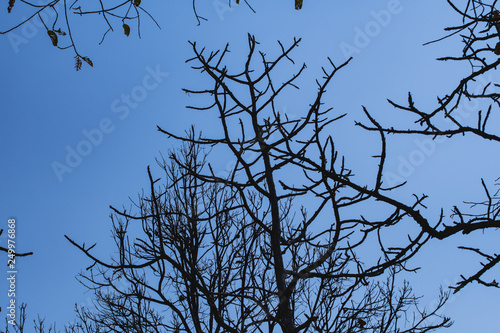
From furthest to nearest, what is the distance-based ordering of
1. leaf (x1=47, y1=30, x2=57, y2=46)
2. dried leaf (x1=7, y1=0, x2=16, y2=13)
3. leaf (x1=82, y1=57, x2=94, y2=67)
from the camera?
leaf (x1=82, y1=57, x2=94, y2=67) < leaf (x1=47, y1=30, x2=57, y2=46) < dried leaf (x1=7, y1=0, x2=16, y2=13)

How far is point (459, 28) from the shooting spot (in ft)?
6.77

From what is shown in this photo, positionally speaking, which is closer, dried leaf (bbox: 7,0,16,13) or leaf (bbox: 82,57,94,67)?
dried leaf (bbox: 7,0,16,13)

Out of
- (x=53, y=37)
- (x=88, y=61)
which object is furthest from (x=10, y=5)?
(x=88, y=61)

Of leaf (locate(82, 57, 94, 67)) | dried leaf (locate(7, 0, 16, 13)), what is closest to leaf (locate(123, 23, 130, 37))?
leaf (locate(82, 57, 94, 67))

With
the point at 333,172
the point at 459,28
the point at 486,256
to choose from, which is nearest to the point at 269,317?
the point at 333,172

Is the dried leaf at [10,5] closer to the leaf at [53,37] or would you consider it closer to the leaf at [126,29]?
the leaf at [53,37]

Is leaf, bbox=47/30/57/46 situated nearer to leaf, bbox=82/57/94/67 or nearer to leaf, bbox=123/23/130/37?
leaf, bbox=82/57/94/67

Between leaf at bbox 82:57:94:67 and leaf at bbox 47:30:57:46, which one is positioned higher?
leaf at bbox 82:57:94:67

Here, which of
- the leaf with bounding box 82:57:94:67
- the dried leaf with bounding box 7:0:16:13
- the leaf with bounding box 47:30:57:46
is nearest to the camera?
the dried leaf with bounding box 7:0:16:13

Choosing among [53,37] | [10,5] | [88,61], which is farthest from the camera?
[88,61]

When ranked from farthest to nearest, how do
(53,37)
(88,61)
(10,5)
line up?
(88,61), (53,37), (10,5)

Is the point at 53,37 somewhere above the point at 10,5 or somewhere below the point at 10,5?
above

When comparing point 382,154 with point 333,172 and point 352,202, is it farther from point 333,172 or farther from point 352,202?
point 352,202

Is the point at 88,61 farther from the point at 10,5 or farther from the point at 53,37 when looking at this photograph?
the point at 10,5
